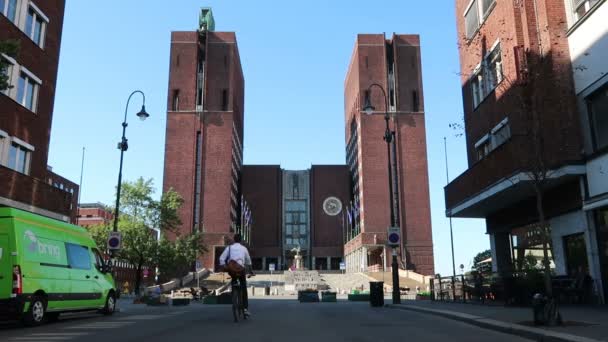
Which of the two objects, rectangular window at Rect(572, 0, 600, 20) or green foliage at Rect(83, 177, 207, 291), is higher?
rectangular window at Rect(572, 0, 600, 20)

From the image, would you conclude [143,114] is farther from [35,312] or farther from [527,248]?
[527,248]

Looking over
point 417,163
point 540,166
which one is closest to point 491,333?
point 540,166

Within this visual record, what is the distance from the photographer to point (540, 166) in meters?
11.8

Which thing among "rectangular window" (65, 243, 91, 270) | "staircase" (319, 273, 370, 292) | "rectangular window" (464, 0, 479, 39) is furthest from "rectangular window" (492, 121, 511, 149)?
"staircase" (319, 273, 370, 292)

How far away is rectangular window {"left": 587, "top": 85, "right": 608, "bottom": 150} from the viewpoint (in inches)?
658

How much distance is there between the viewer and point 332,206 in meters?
110

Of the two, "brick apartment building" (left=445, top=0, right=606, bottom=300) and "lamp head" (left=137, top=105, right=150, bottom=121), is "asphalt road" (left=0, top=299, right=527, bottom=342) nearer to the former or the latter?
"brick apartment building" (left=445, top=0, right=606, bottom=300)

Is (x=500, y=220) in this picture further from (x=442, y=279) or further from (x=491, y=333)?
(x=491, y=333)

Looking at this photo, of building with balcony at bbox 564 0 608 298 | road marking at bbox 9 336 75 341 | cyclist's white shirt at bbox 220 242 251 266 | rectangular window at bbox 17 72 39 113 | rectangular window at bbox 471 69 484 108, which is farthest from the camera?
rectangular window at bbox 471 69 484 108

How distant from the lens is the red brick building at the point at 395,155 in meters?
85.7

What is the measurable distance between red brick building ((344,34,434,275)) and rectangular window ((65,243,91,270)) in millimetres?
69832

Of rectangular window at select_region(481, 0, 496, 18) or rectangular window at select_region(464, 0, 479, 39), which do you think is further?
rectangular window at select_region(464, 0, 479, 39)

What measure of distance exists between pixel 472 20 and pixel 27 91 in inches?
843

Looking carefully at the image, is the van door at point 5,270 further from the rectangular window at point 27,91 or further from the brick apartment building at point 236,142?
the brick apartment building at point 236,142
